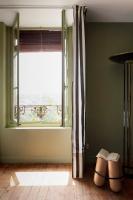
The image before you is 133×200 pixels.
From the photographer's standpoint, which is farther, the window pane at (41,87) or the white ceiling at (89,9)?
the window pane at (41,87)

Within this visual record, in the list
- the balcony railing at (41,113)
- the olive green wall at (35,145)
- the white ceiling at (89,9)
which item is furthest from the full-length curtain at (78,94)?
the balcony railing at (41,113)

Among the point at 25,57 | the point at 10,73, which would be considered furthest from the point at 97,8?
the point at 10,73

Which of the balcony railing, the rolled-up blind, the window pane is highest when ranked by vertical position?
the rolled-up blind

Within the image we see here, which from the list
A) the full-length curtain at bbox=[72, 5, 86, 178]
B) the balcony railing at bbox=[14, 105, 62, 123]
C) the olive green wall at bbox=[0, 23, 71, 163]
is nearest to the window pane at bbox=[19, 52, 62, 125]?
the balcony railing at bbox=[14, 105, 62, 123]

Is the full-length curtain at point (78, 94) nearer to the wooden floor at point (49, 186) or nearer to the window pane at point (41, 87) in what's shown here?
the wooden floor at point (49, 186)

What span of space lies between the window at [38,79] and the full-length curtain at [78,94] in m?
0.97

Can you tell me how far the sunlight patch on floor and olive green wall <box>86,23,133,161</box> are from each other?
0.86m

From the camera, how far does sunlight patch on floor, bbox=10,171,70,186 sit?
10.9 feet

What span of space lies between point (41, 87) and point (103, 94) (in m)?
1.15

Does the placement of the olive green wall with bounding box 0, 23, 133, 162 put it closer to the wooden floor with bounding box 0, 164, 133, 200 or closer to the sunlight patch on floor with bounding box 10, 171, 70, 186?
the wooden floor with bounding box 0, 164, 133, 200

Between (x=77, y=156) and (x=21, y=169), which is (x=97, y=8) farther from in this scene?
A: (x=21, y=169)

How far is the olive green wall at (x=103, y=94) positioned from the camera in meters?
4.31

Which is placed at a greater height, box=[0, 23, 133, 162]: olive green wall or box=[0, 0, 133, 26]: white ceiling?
box=[0, 0, 133, 26]: white ceiling

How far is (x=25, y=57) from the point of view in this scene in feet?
15.1
